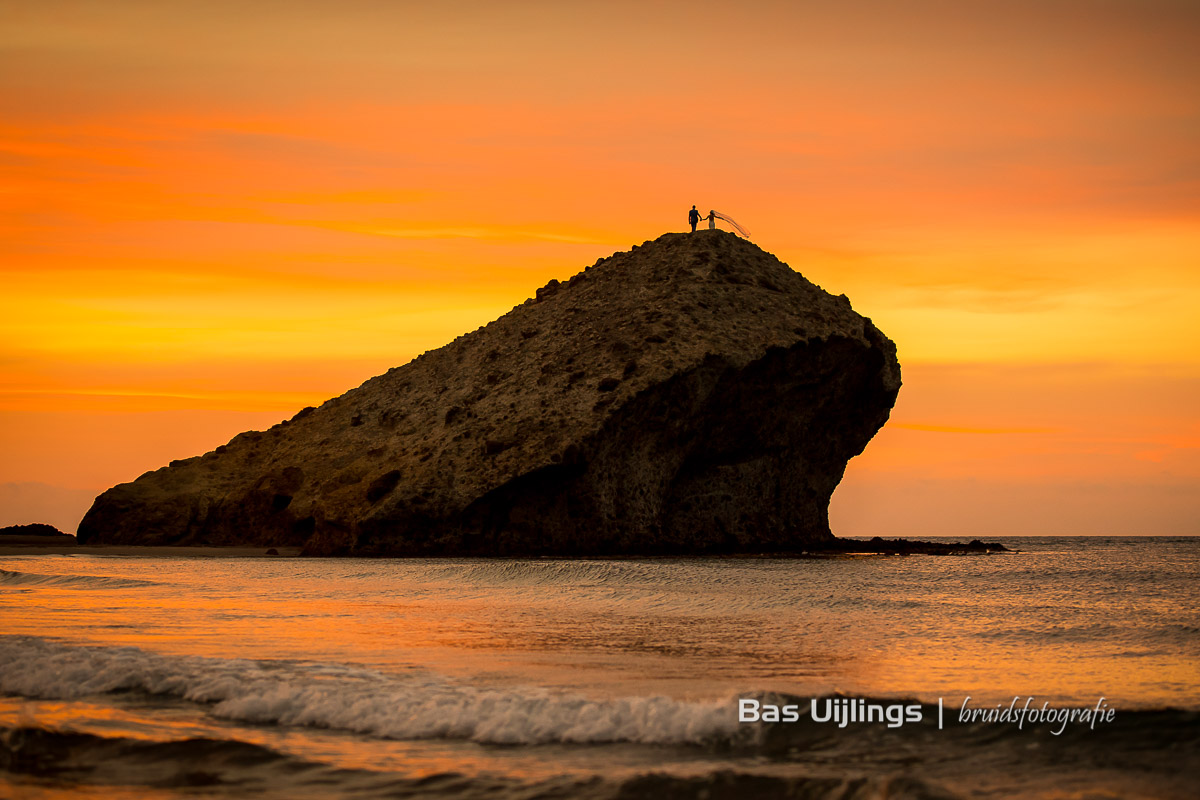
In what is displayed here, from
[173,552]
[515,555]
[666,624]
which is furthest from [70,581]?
[173,552]

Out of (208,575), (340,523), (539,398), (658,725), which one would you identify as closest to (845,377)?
(539,398)

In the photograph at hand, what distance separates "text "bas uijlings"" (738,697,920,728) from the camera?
7.91m

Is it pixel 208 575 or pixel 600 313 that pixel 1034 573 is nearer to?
pixel 600 313

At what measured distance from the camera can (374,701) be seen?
8.47 metres

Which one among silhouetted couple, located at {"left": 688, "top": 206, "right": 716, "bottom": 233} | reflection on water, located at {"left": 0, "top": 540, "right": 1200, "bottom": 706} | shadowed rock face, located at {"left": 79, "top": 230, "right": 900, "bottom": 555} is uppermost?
silhouetted couple, located at {"left": 688, "top": 206, "right": 716, "bottom": 233}

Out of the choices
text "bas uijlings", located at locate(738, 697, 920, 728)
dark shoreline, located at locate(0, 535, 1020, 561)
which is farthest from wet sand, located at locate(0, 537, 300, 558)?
text "bas uijlings", located at locate(738, 697, 920, 728)

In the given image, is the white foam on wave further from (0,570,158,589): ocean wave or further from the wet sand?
the wet sand

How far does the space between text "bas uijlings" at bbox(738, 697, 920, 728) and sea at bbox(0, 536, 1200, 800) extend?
0.02m

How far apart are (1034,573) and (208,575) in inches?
866

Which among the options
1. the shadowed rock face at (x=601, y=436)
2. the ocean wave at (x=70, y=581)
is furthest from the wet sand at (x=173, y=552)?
the ocean wave at (x=70, y=581)

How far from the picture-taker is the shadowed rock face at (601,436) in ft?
112

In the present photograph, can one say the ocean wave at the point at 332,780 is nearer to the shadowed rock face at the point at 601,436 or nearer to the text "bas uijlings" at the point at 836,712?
the text "bas uijlings" at the point at 836,712

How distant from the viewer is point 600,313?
3869cm

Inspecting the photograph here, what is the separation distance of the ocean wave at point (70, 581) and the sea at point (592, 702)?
13.2ft
